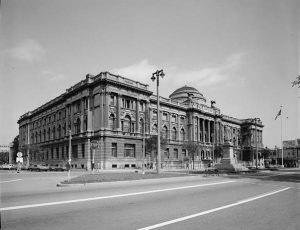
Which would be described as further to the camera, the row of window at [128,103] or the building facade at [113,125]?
the row of window at [128,103]

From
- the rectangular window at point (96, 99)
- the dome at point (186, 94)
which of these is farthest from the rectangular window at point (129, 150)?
the dome at point (186, 94)

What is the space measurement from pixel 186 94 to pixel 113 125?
4364 centimetres

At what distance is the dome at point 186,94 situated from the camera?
95.9 metres

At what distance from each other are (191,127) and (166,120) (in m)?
9.83

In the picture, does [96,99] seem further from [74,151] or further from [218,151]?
[218,151]

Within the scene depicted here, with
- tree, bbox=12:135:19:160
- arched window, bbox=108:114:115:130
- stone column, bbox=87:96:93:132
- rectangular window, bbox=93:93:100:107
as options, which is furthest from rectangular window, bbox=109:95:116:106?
tree, bbox=12:135:19:160

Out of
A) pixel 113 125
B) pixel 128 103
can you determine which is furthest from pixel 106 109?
pixel 128 103

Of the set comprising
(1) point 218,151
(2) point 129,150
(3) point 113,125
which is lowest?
(1) point 218,151

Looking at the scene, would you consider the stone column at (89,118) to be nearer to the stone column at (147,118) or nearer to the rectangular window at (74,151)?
the rectangular window at (74,151)

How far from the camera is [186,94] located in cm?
9681

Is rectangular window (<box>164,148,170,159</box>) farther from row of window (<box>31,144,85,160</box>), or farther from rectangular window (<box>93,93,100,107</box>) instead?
rectangular window (<box>93,93,100,107</box>)

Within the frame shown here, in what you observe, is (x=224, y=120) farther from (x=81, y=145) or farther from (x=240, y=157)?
(x=81, y=145)

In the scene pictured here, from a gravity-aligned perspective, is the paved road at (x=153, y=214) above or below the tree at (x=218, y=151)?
above

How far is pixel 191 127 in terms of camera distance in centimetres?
8212
